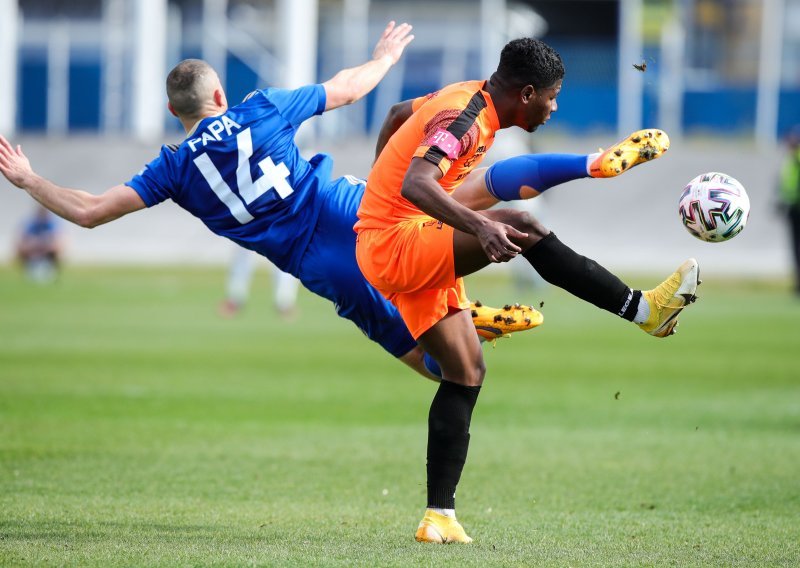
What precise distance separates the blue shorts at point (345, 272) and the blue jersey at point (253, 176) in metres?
0.07

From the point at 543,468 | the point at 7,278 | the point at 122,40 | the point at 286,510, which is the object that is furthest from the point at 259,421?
the point at 122,40

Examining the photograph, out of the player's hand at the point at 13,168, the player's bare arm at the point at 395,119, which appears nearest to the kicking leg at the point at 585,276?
the player's bare arm at the point at 395,119

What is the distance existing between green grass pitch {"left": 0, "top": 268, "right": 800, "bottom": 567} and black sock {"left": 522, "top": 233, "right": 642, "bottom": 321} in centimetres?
121

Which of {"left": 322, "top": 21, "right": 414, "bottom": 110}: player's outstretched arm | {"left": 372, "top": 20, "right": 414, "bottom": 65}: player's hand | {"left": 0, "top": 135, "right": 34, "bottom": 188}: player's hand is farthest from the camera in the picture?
{"left": 372, "top": 20, "right": 414, "bottom": 65}: player's hand

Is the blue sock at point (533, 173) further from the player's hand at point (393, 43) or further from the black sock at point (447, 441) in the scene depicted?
the player's hand at point (393, 43)

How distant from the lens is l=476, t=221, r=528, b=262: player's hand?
584cm

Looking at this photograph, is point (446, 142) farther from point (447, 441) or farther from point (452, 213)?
point (447, 441)

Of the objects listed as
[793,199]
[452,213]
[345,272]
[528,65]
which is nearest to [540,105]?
[528,65]

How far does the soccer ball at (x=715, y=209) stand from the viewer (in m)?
6.61

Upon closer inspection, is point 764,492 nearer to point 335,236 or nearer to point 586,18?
point 335,236

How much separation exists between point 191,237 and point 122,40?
10.9 m

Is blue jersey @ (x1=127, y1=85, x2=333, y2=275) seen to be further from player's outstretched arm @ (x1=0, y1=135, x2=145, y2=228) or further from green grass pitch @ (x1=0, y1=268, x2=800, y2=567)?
green grass pitch @ (x1=0, y1=268, x2=800, y2=567)

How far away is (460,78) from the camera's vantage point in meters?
41.7

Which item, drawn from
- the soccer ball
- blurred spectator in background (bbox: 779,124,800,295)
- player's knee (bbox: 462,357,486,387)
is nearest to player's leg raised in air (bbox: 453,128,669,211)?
the soccer ball
